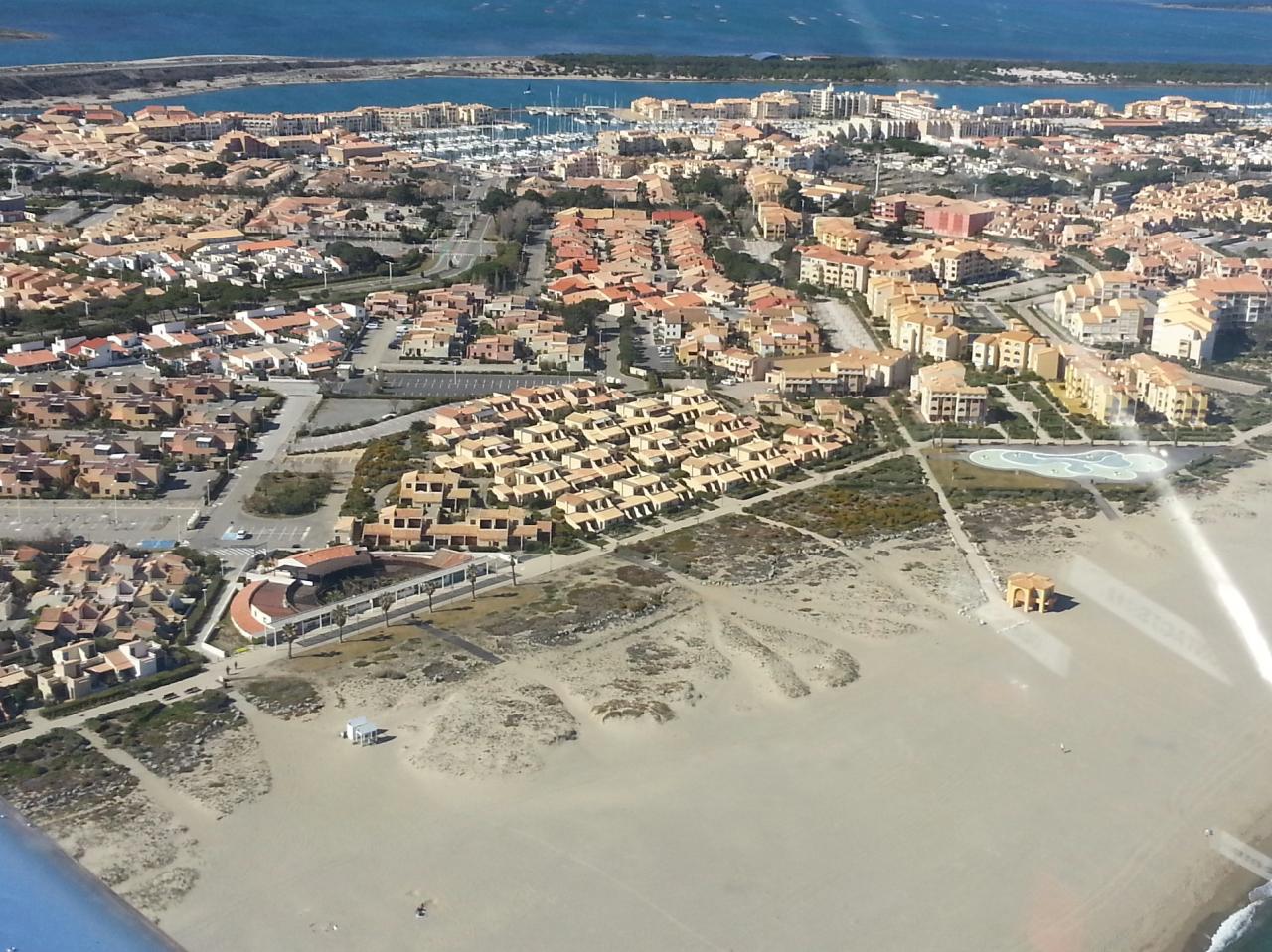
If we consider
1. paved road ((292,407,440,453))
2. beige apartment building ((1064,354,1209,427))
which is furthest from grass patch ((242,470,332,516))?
beige apartment building ((1064,354,1209,427))

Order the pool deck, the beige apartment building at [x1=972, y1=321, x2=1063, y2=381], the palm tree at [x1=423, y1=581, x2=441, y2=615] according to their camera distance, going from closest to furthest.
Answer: the palm tree at [x1=423, y1=581, x2=441, y2=615] → the pool deck → the beige apartment building at [x1=972, y1=321, x2=1063, y2=381]

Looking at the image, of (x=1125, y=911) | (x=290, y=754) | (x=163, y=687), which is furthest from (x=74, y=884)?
(x=1125, y=911)

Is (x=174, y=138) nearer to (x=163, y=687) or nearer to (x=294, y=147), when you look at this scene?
(x=294, y=147)

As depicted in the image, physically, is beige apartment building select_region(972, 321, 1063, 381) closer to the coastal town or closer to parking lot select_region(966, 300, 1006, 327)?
the coastal town

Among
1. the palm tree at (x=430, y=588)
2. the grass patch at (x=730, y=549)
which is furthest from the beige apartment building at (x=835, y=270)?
the palm tree at (x=430, y=588)

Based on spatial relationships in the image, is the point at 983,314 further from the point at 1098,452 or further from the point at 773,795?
the point at 773,795

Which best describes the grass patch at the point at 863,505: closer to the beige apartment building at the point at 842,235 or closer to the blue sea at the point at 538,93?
the beige apartment building at the point at 842,235
